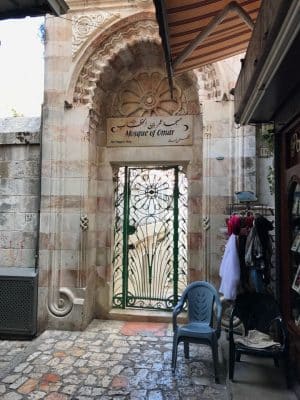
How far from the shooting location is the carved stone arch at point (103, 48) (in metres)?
5.31

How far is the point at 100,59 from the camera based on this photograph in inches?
216

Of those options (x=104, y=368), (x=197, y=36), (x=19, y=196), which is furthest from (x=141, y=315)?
(x=197, y=36)

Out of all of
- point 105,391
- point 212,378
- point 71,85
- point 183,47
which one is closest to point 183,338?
point 212,378

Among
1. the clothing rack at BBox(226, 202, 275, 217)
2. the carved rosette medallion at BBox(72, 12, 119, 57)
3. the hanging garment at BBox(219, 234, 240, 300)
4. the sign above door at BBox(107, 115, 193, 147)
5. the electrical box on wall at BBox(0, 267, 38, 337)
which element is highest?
the carved rosette medallion at BBox(72, 12, 119, 57)

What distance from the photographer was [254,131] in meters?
4.97

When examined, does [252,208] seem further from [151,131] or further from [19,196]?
[19,196]

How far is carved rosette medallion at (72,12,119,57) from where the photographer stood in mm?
5387

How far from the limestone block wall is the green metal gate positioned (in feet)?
4.45

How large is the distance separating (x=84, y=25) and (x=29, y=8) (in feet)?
12.2

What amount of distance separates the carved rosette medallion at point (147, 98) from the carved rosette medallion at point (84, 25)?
0.99m

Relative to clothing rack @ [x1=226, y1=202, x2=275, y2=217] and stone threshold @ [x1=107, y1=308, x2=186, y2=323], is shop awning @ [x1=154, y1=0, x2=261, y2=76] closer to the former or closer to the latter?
clothing rack @ [x1=226, y1=202, x2=275, y2=217]

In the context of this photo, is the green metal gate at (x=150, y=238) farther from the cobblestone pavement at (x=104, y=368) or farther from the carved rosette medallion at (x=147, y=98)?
the carved rosette medallion at (x=147, y=98)

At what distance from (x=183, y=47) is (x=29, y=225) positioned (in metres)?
3.74

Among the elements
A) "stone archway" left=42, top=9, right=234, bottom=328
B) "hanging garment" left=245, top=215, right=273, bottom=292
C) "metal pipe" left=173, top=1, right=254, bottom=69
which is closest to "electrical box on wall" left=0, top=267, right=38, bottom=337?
"stone archway" left=42, top=9, right=234, bottom=328
